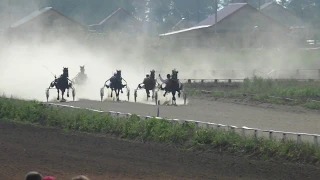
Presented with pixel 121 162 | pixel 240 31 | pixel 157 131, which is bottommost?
pixel 121 162

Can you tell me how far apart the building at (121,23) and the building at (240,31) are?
33.1ft

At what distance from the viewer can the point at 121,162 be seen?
21.6 m

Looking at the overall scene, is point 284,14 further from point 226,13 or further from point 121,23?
point 121,23

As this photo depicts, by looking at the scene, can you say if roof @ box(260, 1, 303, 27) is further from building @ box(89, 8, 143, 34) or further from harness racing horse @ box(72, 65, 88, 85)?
harness racing horse @ box(72, 65, 88, 85)

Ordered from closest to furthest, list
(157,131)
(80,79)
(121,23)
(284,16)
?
(157,131)
(80,79)
(121,23)
(284,16)

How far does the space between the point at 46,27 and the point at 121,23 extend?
46.5 ft

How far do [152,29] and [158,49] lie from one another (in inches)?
1478

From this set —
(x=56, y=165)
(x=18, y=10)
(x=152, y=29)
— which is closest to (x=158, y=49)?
(x=18, y=10)

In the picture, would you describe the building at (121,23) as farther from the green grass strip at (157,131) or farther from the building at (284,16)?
the green grass strip at (157,131)

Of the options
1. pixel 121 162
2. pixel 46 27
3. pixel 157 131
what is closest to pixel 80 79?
pixel 157 131

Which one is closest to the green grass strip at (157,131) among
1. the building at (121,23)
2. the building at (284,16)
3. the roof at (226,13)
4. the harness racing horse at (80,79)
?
the harness racing horse at (80,79)

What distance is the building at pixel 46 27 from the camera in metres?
83.4

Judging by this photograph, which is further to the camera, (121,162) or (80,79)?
(80,79)

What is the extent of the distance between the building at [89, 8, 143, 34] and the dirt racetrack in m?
74.5
